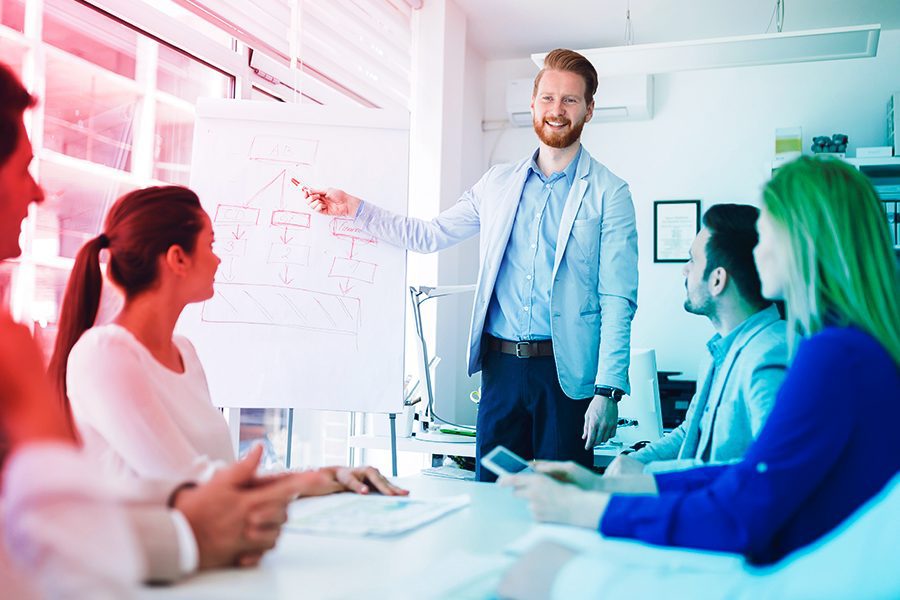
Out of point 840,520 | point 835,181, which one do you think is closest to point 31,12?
point 835,181

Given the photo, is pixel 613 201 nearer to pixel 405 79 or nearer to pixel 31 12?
pixel 31 12

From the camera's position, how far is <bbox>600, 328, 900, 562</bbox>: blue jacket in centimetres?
105

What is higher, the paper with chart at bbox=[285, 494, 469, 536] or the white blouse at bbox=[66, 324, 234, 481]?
the white blouse at bbox=[66, 324, 234, 481]

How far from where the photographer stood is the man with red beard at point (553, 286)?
2355mm

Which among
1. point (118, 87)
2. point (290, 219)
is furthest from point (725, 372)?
point (118, 87)

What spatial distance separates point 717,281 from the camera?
1816mm

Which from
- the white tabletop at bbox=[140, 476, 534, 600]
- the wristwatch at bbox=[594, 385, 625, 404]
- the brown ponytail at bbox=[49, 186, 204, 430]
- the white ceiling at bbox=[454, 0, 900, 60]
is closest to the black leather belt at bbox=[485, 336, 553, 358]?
the wristwatch at bbox=[594, 385, 625, 404]

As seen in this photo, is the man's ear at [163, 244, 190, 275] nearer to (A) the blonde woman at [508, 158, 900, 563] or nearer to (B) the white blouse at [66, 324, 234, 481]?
(B) the white blouse at [66, 324, 234, 481]

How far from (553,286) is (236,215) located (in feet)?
3.35

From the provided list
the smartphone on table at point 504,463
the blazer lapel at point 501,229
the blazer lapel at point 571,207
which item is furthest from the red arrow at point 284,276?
the smartphone on table at point 504,463

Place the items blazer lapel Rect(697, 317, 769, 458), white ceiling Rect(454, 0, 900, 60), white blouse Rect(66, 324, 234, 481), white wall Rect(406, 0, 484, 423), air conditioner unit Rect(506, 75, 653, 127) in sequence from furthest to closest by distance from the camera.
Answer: air conditioner unit Rect(506, 75, 653, 127)
white wall Rect(406, 0, 484, 423)
white ceiling Rect(454, 0, 900, 60)
blazer lapel Rect(697, 317, 769, 458)
white blouse Rect(66, 324, 234, 481)

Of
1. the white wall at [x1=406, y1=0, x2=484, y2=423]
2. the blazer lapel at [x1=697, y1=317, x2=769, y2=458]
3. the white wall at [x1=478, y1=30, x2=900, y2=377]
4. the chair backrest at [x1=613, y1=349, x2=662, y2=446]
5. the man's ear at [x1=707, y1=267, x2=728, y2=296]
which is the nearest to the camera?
the blazer lapel at [x1=697, y1=317, x2=769, y2=458]

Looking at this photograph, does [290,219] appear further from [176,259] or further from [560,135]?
[176,259]

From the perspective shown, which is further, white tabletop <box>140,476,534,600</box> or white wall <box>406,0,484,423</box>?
white wall <box>406,0,484,423</box>
